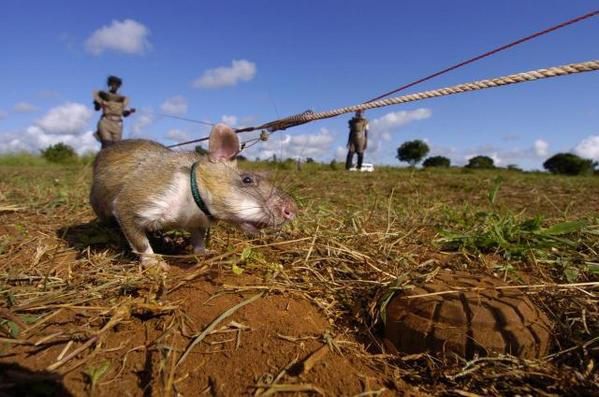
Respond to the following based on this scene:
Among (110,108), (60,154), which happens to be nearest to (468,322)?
(110,108)

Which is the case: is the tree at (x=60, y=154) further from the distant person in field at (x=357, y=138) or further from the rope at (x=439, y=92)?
the rope at (x=439, y=92)

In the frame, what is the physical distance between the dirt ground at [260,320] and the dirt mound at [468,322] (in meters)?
0.06

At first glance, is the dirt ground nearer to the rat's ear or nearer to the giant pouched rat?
the giant pouched rat

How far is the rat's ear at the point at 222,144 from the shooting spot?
277cm

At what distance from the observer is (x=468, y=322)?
1836 mm

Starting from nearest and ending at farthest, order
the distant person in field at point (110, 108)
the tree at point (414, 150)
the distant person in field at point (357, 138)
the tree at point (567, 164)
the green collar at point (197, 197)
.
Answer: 1. the green collar at point (197, 197)
2. the distant person in field at point (110, 108)
3. the distant person in field at point (357, 138)
4. the tree at point (567, 164)
5. the tree at point (414, 150)

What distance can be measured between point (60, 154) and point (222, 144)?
19774 mm

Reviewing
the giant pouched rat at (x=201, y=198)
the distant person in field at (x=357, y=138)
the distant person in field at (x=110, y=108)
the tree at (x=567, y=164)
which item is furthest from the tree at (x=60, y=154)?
the tree at (x=567, y=164)

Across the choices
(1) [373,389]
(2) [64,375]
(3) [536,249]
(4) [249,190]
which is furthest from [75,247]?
(3) [536,249]

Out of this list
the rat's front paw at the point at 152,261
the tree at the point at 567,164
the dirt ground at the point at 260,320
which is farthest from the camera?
the tree at the point at 567,164

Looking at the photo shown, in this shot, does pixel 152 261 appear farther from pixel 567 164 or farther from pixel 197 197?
pixel 567 164

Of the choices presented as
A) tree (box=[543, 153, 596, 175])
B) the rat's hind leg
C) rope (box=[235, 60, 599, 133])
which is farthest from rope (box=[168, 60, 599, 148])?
tree (box=[543, 153, 596, 175])

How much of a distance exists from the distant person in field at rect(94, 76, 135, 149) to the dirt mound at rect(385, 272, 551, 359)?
33.9 ft

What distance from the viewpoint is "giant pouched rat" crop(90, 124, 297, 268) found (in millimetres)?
2674
